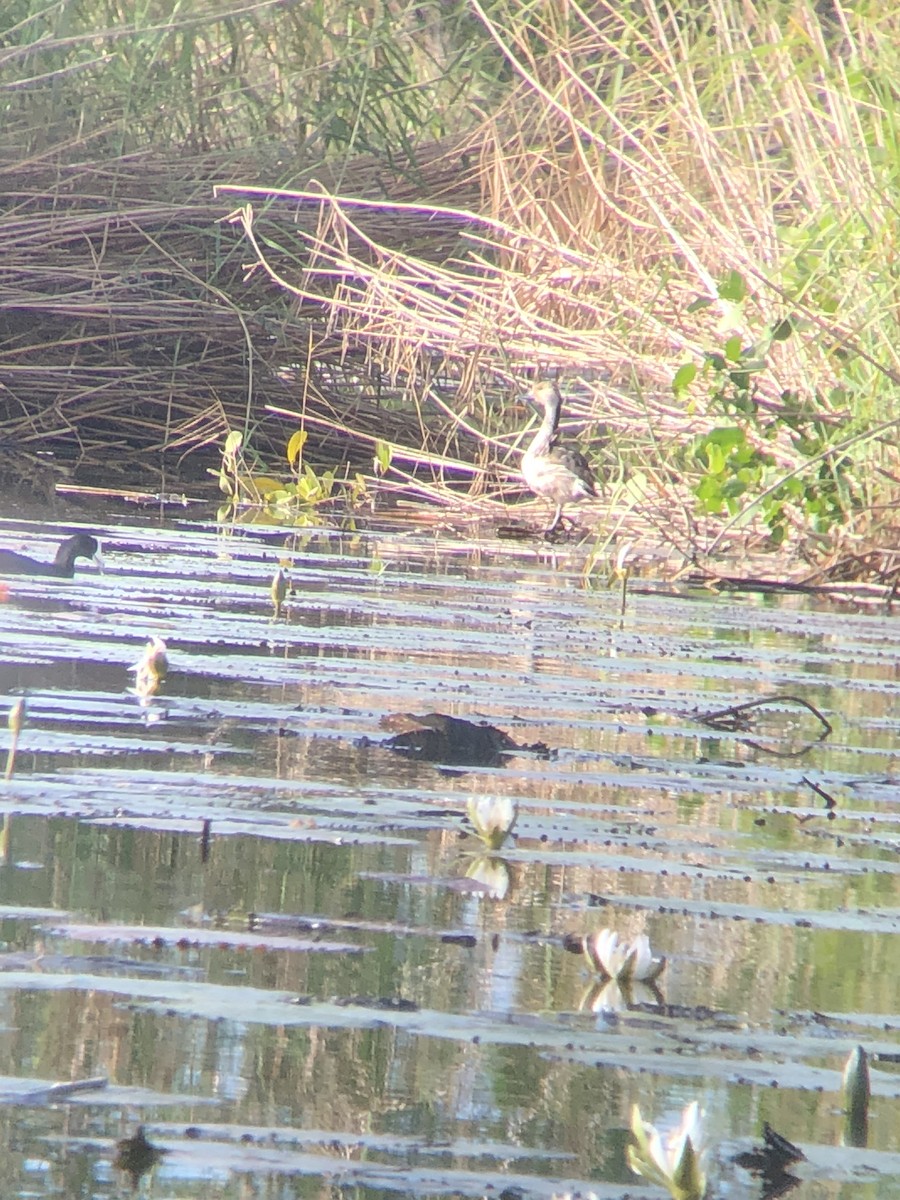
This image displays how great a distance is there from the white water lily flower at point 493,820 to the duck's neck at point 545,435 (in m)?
5.79

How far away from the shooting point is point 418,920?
177 cm

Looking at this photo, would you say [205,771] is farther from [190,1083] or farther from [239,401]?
[239,401]

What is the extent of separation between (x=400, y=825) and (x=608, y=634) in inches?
84.6

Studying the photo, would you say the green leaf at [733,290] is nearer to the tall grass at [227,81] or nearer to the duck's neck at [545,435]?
the duck's neck at [545,435]

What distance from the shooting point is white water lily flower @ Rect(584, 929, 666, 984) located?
1584mm

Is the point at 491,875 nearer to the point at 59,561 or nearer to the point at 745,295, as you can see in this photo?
the point at 59,561

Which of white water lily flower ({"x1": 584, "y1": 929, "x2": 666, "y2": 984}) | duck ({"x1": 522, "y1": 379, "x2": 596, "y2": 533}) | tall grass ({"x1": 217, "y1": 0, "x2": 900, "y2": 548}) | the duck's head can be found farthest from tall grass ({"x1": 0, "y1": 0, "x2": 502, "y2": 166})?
white water lily flower ({"x1": 584, "y1": 929, "x2": 666, "y2": 984})

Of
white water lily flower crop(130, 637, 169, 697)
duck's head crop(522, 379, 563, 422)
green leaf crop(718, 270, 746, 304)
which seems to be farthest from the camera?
duck's head crop(522, 379, 563, 422)

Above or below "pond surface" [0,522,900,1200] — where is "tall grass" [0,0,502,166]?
above

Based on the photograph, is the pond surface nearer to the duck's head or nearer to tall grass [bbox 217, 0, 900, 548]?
tall grass [bbox 217, 0, 900, 548]

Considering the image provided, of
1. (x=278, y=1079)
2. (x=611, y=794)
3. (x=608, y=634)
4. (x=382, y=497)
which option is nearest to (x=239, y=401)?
(x=382, y=497)

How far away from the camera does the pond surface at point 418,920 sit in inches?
48.7

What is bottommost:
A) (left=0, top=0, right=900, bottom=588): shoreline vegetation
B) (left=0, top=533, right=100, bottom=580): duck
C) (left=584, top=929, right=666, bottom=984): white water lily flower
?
(left=584, top=929, right=666, bottom=984): white water lily flower

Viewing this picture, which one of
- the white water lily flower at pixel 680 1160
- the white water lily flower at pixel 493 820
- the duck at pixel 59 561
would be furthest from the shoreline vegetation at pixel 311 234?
the white water lily flower at pixel 680 1160
